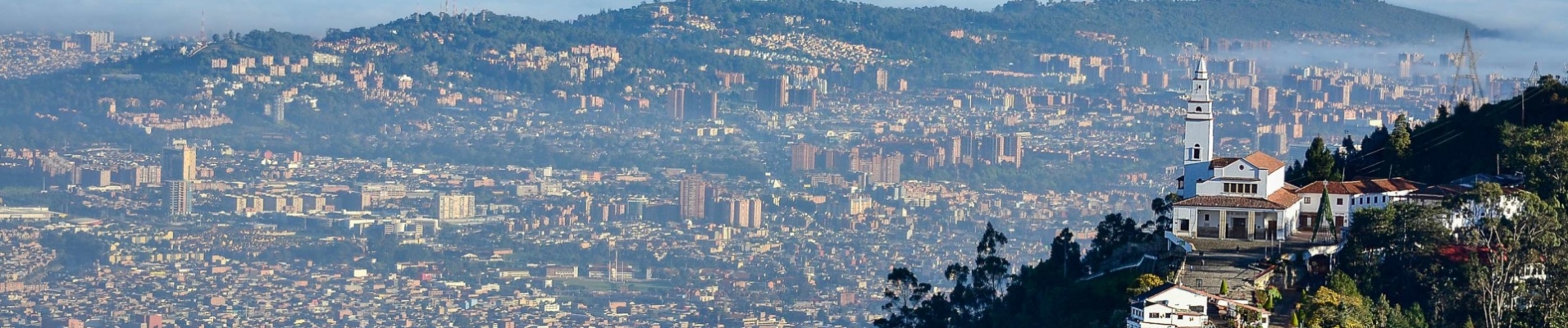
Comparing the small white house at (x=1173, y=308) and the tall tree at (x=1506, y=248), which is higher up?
the tall tree at (x=1506, y=248)

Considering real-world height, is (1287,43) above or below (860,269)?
A: above

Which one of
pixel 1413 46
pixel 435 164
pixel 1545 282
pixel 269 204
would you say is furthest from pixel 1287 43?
pixel 1545 282

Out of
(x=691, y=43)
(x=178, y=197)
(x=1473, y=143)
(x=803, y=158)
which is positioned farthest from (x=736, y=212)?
(x=1473, y=143)

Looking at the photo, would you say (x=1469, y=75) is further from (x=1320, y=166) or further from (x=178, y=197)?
(x=178, y=197)

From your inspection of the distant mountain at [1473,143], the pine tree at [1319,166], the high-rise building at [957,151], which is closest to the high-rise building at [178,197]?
the high-rise building at [957,151]

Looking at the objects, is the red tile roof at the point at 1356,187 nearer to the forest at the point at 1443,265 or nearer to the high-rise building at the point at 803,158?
the forest at the point at 1443,265

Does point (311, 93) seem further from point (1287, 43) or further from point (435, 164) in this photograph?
point (1287, 43)
